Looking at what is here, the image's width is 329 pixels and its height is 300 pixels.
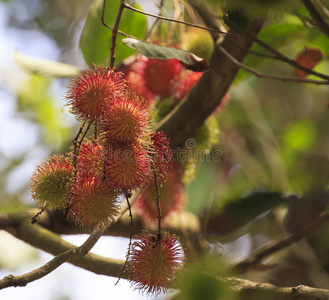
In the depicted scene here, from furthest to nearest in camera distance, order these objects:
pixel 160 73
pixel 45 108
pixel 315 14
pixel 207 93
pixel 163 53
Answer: pixel 45 108, pixel 160 73, pixel 207 93, pixel 163 53, pixel 315 14

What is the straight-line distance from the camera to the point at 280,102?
2166mm

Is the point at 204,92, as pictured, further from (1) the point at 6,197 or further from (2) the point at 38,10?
(2) the point at 38,10

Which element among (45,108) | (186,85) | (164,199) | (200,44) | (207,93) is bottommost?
(164,199)

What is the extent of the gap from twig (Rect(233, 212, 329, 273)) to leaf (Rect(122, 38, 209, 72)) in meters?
0.58

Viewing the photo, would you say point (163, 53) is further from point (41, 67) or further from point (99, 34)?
point (41, 67)

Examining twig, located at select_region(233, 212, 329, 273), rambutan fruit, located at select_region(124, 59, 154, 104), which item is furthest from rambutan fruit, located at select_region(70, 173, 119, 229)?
twig, located at select_region(233, 212, 329, 273)

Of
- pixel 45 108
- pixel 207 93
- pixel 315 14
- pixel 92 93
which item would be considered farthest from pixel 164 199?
pixel 45 108

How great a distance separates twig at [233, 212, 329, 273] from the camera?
3.82ft

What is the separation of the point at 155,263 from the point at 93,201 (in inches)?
5.9

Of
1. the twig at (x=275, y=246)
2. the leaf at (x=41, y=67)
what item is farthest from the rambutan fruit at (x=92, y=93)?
the twig at (x=275, y=246)

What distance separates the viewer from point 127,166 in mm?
742

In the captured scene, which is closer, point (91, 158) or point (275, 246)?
point (91, 158)

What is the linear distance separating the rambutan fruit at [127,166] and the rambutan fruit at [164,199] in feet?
0.74

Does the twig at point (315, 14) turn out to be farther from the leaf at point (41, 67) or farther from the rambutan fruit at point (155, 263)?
the leaf at point (41, 67)
